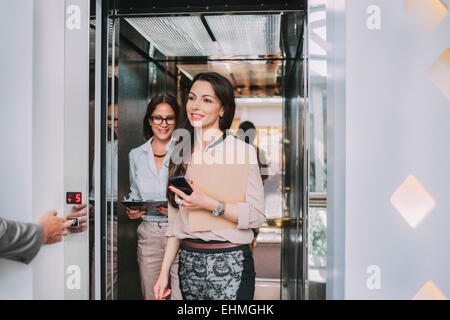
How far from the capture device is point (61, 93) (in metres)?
1.60

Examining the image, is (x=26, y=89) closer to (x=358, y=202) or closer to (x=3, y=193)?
(x=3, y=193)

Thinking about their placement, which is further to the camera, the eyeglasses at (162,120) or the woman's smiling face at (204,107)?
the eyeglasses at (162,120)

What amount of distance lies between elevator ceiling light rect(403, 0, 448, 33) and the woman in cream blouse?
1018mm

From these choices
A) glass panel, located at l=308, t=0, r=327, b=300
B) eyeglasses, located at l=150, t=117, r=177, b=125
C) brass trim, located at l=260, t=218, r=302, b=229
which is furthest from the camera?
brass trim, located at l=260, t=218, r=302, b=229

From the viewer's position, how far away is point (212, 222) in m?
1.98

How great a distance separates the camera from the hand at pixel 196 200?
1977mm

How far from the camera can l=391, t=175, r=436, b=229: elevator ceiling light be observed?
1417 mm

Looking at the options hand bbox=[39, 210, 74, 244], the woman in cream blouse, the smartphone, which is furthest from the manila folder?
hand bbox=[39, 210, 74, 244]

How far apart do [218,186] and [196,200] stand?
0.17 metres

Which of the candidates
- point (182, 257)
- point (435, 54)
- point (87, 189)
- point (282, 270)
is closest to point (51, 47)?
point (87, 189)

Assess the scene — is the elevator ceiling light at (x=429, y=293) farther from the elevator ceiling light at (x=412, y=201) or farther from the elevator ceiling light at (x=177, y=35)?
the elevator ceiling light at (x=177, y=35)

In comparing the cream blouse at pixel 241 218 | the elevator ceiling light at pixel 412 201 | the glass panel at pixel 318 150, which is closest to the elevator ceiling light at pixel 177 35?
the cream blouse at pixel 241 218

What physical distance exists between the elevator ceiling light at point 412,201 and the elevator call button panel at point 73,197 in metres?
1.29

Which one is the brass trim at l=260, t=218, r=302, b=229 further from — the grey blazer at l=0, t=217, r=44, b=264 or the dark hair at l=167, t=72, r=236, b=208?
the grey blazer at l=0, t=217, r=44, b=264
